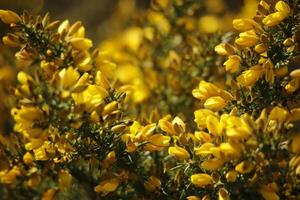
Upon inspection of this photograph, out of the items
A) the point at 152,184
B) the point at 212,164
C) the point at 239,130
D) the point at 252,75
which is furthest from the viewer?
the point at 152,184

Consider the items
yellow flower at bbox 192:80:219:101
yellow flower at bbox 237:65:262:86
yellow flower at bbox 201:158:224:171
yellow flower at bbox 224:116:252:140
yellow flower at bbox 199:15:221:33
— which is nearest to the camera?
yellow flower at bbox 224:116:252:140

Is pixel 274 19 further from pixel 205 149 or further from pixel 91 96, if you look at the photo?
pixel 91 96

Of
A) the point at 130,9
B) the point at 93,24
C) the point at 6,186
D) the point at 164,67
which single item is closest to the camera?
the point at 6,186

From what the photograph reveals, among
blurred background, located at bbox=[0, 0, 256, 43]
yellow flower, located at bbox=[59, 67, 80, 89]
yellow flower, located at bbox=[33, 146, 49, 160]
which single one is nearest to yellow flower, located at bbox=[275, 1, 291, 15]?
yellow flower, located at bbox=[59, 67, 80, 89]

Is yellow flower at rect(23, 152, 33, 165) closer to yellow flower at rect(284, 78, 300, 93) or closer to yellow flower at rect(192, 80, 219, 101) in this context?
yellow flower at rect(192, 80, 219, 101)

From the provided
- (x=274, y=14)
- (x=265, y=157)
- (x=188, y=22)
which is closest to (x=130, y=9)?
(x=188, y=22)

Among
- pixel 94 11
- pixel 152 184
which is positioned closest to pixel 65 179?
pixel 152 184

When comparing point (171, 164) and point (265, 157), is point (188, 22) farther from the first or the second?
point (265, 157)

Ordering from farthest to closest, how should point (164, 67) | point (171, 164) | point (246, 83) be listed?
point (164, 67) < point (171, 164) < point (246, 83)
